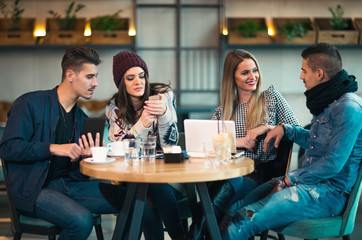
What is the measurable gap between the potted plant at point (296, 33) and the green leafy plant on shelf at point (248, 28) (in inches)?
13.1

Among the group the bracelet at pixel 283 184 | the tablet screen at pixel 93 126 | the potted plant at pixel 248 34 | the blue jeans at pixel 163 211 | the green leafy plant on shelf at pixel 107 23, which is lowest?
the blue jeans at pixel 163 211

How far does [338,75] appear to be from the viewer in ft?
6.93

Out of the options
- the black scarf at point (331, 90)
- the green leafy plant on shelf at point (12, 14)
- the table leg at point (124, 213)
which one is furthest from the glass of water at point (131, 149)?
the green leafy plant on shelf at point (12, 14)

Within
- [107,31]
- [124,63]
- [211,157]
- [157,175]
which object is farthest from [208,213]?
[107,31]

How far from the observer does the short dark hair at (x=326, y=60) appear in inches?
84.6

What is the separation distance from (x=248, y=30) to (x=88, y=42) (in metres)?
2.10

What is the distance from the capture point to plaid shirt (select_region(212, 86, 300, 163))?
260cm

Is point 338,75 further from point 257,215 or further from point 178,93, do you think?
point 178,93

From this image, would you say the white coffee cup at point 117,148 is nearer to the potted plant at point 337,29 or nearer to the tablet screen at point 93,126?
the tablet screen at point 93,126

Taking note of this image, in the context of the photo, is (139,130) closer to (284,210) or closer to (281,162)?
(281,162)

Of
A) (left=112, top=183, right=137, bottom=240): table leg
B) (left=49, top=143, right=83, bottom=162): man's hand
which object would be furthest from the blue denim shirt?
(left=49, top=143, right=83, bottom=162): man's hand

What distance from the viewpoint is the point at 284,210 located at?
1.94m

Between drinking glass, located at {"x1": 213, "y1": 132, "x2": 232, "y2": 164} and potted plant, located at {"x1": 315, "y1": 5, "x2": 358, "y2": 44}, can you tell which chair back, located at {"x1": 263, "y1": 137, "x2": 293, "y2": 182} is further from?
potted plant, located at {"x1": 315, "y1": 5, "x2": 358, "y2": 44}

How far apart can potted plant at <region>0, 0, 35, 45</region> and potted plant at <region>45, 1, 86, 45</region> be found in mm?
243
